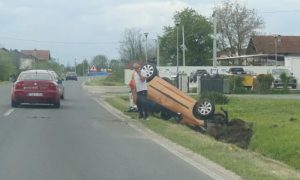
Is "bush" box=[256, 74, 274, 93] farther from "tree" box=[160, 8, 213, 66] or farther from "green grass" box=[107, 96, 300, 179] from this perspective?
"tree" box=[160, 8, 213, 66]

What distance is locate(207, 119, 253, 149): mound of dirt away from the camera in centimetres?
1780

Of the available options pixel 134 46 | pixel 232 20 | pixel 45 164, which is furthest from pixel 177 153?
pixel 134 46

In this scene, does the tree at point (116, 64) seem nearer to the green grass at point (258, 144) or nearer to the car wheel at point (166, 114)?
the green grass at point (258, 144)

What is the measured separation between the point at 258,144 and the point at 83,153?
5.69m

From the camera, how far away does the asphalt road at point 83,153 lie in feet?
33.7

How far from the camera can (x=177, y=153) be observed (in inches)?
512

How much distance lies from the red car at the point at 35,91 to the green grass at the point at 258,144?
4443 mm

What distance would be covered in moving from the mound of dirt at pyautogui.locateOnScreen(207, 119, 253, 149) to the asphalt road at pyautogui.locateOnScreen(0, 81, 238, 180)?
2458mm

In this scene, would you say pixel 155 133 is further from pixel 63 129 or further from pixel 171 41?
pixel 171 41

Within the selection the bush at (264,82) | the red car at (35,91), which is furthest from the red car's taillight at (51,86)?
the bush at (264,82)

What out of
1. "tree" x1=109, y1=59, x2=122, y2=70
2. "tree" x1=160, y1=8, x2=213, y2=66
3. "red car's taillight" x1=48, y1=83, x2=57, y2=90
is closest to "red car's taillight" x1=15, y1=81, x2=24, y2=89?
"red car's taillight" x1=48, y1=83, x2=57, y2=90

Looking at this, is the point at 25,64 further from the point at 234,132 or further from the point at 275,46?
the point at 234,132

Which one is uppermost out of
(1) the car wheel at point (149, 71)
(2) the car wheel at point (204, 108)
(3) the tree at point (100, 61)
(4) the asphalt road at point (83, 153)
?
(3) the tree at point (100, 61)

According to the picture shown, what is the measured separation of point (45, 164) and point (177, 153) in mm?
2950
